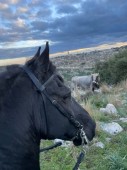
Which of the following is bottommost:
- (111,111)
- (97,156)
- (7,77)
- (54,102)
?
(97,156)

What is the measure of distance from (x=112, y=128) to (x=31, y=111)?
5616 millimetres

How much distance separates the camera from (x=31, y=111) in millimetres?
3365

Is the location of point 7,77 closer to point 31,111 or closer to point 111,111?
point 31,111

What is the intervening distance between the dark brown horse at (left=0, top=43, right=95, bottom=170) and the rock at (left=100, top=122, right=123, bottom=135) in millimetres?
4929

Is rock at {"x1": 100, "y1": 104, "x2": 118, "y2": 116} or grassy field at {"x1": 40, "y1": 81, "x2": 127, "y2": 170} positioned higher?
rock at {"x1": 100, "y1": 104, "x2": 118, "y2": 116}

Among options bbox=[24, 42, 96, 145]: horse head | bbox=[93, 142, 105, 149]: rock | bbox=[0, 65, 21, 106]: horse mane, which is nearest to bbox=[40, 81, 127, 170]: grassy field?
bbox=[93, 142, 105, 149]: rock

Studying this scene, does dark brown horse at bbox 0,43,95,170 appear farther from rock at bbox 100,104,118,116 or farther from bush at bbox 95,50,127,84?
bush at bbox 95,50,127,84

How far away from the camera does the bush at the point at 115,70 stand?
2338 centimetres

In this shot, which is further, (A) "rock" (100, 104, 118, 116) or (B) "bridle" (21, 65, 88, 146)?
(A) "rock" (100, 104, 118, 116)

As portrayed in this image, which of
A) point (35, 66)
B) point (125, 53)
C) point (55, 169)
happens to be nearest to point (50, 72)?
point (35, 66)

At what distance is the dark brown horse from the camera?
319cm

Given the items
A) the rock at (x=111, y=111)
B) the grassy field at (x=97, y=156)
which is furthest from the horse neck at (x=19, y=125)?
the rock at (x=111, y=111)

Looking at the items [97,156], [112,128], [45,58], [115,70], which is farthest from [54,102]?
[115,70]

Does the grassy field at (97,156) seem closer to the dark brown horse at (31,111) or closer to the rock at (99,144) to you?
the rock at (99,144)
